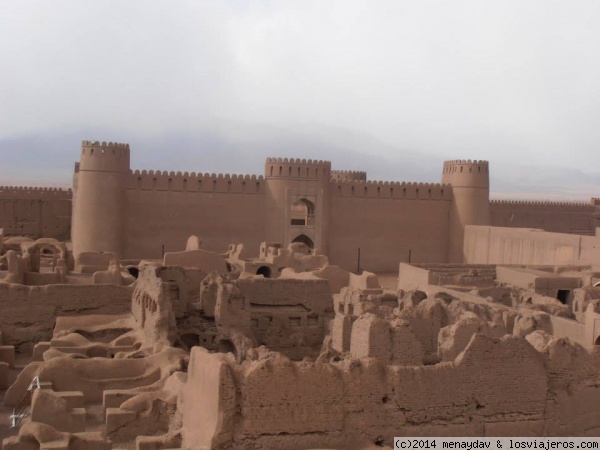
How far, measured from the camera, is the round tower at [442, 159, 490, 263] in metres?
33.6

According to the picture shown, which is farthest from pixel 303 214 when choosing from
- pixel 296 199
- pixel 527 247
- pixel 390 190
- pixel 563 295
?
pixel 563 295

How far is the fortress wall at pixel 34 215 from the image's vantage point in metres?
35.3

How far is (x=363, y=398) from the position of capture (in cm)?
893

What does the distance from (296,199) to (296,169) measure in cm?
121

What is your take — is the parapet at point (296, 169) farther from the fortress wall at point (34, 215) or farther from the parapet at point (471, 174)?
the fortress wall at point (34, 215)

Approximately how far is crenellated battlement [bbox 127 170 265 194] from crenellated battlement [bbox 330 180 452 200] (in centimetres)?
351

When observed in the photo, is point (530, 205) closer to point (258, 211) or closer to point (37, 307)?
point (258, 211)

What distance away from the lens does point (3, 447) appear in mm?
9633

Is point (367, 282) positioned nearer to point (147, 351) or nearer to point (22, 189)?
point (147, 351)

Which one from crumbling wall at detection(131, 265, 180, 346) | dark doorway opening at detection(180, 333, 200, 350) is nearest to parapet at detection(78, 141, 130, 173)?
crumbling wall at detection(131, 265, 180, 346)

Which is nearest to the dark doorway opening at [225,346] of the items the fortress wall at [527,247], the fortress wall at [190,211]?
the fortress wall at [527,247]

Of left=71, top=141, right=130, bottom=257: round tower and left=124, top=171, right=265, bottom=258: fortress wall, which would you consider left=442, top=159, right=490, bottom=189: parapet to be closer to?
left=124, top=171, right=265, bottom=258: fortress wall

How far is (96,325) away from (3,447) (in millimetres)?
5949

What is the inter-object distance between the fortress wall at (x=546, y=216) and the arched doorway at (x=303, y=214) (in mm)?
9397
